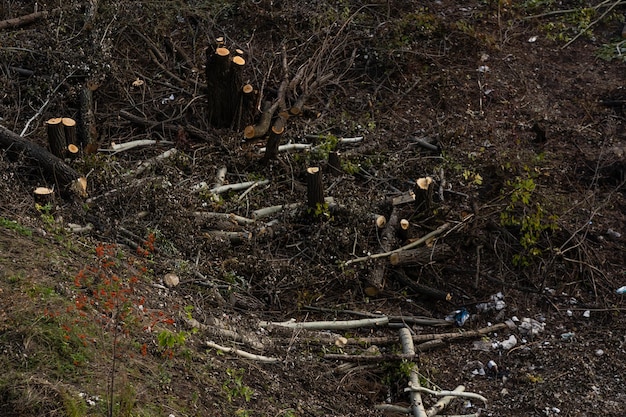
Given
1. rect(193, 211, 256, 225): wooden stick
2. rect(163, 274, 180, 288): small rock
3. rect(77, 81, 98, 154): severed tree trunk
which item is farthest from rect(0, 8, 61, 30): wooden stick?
rect(163, 274, 180, 288): small rock

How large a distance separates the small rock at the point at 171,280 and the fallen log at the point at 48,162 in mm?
1128

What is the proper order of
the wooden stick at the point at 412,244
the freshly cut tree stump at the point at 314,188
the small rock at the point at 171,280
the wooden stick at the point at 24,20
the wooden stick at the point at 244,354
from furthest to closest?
the wooden stick at the point at 24,20
the freshly cut tree stump at the point at 314,188
the wooden stick at the point at 412,244
the small rock at the point at 171,280
the wooden stick at the point at 244,354

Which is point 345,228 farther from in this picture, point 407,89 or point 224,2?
point 224,2

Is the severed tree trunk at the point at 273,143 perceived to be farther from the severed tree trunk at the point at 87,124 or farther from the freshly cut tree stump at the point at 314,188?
the severed tree trunk at the point at 87,124

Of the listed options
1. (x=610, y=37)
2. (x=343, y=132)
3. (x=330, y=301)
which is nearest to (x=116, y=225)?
(x=330, y=301)

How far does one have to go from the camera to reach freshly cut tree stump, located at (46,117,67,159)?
6.15 meters

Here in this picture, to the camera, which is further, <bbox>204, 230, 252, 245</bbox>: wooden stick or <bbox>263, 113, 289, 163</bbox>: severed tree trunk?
<bbox>263, 113, 289, 163</bbox>: severed tree trunk

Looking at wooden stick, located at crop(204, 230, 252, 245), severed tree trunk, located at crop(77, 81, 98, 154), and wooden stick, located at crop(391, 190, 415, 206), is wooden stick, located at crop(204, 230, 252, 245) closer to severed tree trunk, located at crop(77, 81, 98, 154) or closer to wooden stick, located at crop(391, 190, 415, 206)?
wooden stick, located at crop(391, 190, 415, 206)

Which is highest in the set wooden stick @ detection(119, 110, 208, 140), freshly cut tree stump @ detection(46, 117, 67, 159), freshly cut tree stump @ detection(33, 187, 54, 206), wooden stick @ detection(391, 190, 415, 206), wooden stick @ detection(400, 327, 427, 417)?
freshly cut tree stump @ detection(46, 117, 67, 159)

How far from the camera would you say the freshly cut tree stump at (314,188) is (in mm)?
6039

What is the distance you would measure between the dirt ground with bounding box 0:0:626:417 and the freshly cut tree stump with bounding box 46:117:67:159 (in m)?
0.16

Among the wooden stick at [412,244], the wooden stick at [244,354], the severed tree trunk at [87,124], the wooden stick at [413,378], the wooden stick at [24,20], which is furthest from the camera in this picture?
the wooden stick at [24,20]

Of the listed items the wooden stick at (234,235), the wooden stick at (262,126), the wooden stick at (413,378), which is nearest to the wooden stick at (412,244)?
the wooden stick at (413,378)

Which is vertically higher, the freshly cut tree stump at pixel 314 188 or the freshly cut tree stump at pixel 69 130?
the freshly cut tree stump at pixel 69 130
